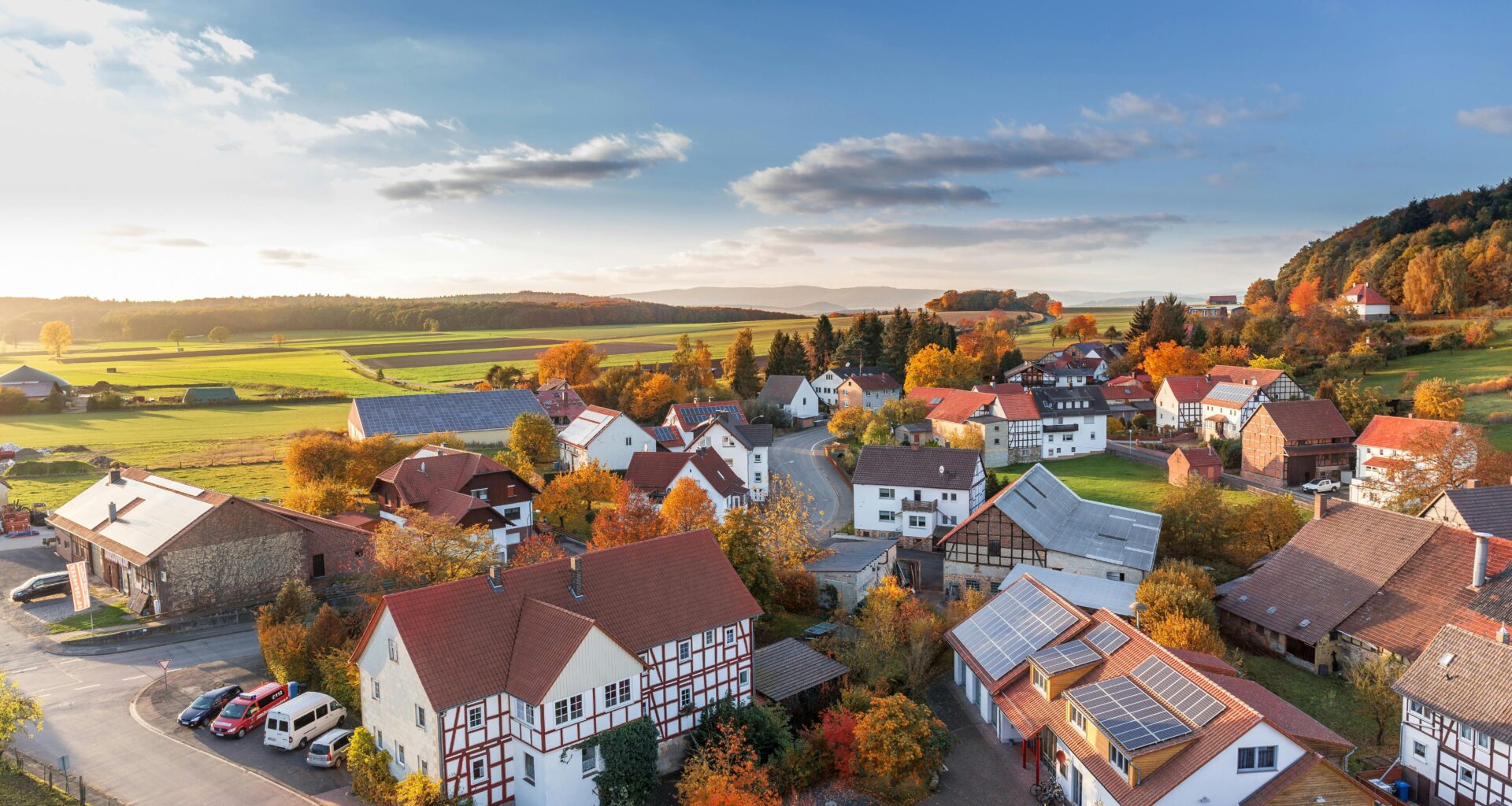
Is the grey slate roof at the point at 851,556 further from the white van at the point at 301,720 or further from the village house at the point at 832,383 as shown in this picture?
the village house at the point at 832,383

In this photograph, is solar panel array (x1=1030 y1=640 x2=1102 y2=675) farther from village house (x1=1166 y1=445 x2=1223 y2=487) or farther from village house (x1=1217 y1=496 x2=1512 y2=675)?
village house (x1=1166 y1=445 x2=1223 y2=487)

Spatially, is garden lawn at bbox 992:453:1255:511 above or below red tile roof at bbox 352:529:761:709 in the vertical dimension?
below

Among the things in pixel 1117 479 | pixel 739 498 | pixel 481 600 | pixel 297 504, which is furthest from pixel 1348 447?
pixel 297 504

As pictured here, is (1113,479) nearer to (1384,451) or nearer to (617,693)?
(1384,451)

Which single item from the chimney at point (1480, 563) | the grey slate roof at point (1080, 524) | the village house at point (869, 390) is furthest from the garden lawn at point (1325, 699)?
the village house at point (869, 390)

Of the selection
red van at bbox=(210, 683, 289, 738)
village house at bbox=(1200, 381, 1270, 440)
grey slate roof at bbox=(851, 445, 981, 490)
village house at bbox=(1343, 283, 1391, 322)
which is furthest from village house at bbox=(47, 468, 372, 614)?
village house at bbox=(1343, 283, 1391, 322)

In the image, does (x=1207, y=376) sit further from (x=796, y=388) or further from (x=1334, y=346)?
(x=796, y=388)
